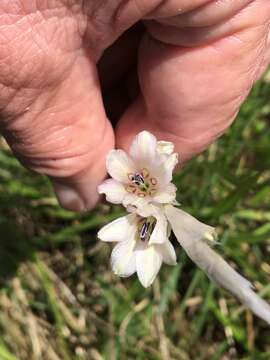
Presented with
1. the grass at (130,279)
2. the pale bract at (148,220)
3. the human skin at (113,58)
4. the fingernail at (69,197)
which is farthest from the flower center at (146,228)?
the grass at (130,279)

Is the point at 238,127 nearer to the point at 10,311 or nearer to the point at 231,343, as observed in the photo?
the point at 231,343

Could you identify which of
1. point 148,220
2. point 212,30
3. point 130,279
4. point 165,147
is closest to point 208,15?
point 212,30

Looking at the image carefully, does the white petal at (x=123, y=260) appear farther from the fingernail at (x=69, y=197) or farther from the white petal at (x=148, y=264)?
the fingernail at (x=69, y=197)

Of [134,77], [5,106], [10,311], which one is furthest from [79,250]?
[5,106]

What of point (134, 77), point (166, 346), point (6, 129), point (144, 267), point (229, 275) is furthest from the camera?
point (166, 346)

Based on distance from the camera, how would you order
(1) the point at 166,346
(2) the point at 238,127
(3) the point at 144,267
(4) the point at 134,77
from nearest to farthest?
(3) the point at 144,267 < (4) the point at 134,77 < (1) the point at 166,346 < (2) the point at 238,127
